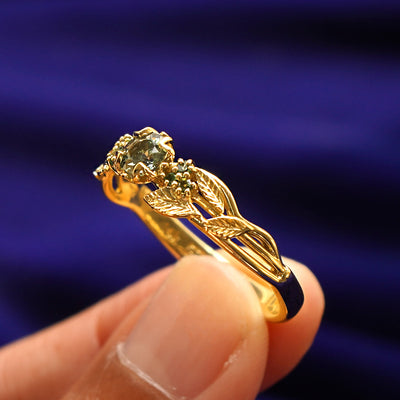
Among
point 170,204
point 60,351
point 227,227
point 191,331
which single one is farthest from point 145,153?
point 60,351

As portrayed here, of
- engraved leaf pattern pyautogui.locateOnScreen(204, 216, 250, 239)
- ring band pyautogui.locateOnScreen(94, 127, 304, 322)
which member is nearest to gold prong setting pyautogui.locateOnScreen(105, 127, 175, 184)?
ring band pyautogui.locateOnScreen(94, 127, 304, 322)

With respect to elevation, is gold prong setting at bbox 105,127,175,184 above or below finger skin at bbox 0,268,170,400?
above

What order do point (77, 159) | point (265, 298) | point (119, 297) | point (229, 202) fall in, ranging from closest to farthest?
point (229, 202), point (265, 298), point (119, 297), point (77, 159)

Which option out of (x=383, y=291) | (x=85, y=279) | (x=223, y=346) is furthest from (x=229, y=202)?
(x=85, y=279)

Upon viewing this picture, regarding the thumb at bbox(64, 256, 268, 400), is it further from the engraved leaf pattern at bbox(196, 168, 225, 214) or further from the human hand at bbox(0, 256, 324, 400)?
the engraved leaf pattern at bbox(196, 168, 225, 214)

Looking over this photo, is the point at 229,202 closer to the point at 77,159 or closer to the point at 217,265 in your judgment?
the point at 217,265

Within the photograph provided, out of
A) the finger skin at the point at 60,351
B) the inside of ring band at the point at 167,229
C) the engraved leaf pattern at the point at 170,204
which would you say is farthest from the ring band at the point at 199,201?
the finger skin at the point at 60,351

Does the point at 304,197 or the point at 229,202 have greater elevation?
Result: the point at 229,202
